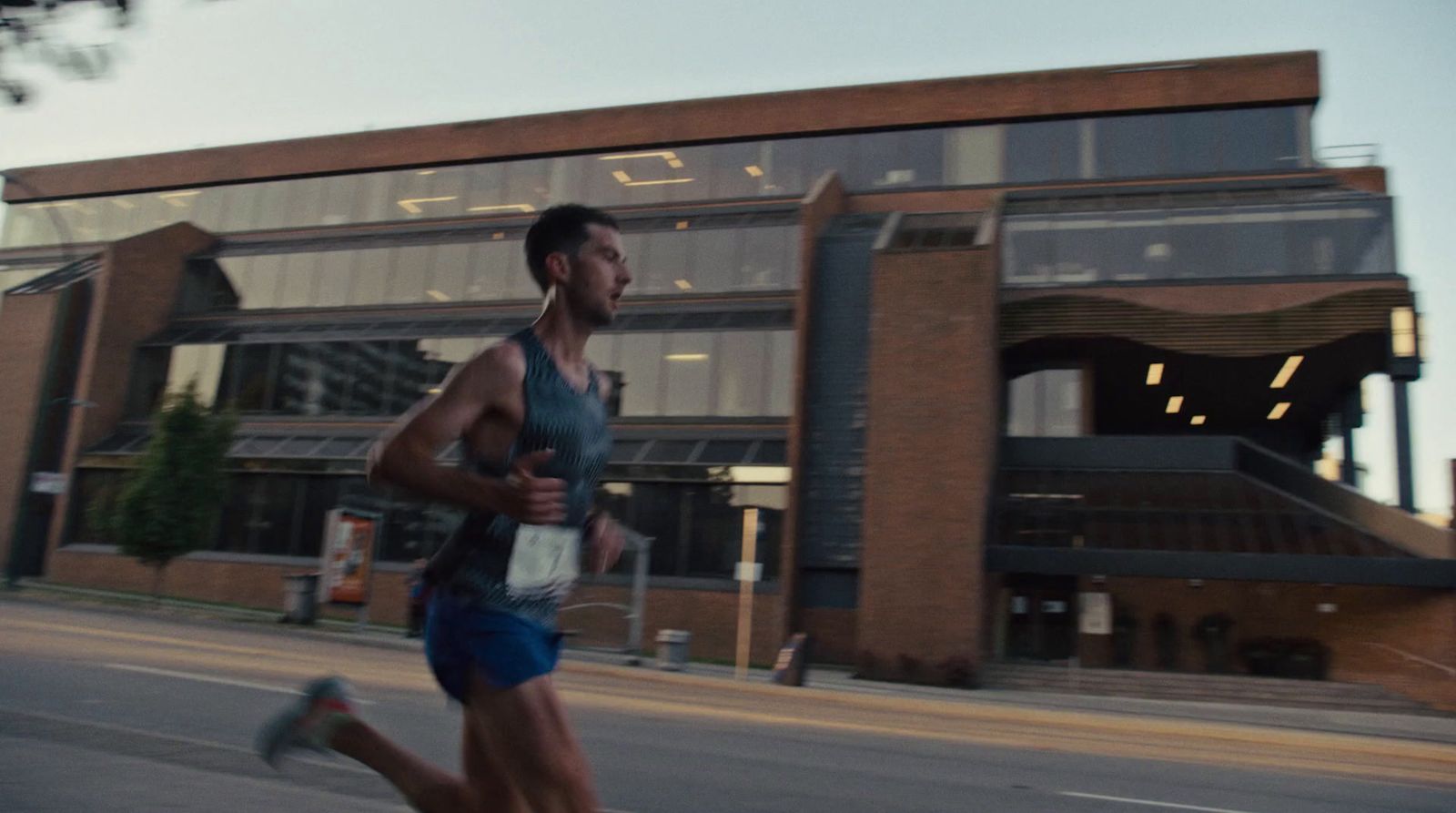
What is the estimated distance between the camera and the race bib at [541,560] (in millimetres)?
2701

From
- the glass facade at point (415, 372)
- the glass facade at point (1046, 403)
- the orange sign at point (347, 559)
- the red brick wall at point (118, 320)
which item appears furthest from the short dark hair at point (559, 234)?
the red brick wall at point (118, 320)

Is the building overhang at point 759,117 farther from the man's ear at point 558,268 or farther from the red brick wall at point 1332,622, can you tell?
the man's ear at point 558,268

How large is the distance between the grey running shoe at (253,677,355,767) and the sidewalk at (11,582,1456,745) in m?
14.5

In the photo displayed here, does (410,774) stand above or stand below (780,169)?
below

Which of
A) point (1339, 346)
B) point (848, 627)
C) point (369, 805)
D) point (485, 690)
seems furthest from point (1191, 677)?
point (485, 690)

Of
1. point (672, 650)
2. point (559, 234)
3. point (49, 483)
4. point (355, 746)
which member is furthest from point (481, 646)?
point (49, 483)

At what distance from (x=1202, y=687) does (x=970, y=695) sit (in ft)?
19.7

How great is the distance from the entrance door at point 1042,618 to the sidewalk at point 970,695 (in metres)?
2.79

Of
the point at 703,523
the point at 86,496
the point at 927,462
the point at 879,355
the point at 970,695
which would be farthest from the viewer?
the point at 86,496

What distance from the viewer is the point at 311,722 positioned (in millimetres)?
3346

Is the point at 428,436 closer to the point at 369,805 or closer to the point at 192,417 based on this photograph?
the point at 369,805

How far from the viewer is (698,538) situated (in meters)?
26.9

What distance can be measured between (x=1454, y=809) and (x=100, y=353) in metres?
36.5

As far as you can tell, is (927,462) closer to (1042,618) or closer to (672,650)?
(1042,618)
